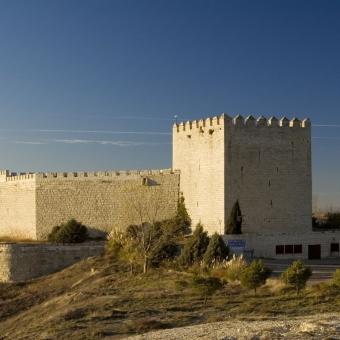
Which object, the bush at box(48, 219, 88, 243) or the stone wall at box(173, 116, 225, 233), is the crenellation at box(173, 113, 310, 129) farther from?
the bush at box(48, 219, 88, 243)

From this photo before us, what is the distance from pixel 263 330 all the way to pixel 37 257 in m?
19.2

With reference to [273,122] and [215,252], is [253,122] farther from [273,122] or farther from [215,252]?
[215,252]

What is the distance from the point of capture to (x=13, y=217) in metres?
40.6

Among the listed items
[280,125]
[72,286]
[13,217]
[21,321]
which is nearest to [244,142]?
[280,125]

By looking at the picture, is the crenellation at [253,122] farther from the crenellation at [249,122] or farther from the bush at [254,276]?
the bush at [254,276]

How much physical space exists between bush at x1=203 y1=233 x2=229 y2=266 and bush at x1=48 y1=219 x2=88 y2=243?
9.53 meters

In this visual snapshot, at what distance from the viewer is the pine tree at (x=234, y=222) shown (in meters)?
30.3

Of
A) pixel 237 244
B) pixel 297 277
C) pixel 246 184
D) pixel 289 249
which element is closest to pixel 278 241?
pixel 289 249

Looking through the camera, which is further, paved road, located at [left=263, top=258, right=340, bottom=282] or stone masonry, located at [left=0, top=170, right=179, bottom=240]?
stone masonry, located at [left=0, top=170, right=179, bottom=240]

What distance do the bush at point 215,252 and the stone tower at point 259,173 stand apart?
11.1ft

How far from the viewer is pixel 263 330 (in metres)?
14.6

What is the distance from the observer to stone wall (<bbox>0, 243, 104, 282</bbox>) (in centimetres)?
3180

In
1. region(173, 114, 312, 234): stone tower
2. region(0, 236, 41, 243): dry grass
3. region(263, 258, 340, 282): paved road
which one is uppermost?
region(173, 114, 312, 234): stone tower

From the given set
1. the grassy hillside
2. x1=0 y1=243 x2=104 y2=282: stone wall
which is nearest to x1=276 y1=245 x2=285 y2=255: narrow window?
the grassy hillside
